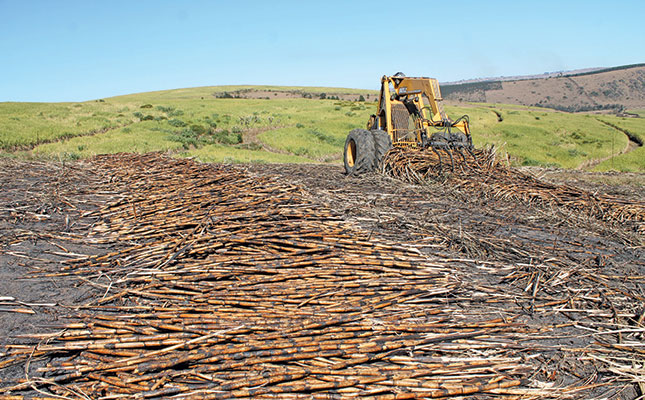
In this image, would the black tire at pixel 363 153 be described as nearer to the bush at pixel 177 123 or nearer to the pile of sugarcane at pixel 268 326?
the pile of sugarcane at pixel 268 326

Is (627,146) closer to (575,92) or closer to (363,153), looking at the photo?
(363,153)

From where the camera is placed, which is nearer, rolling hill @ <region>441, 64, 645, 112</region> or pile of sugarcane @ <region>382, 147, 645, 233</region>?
pile of sugarcane @ <region>382, 147, 645, 233</region>

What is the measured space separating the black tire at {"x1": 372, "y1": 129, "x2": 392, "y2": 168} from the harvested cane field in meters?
4.31

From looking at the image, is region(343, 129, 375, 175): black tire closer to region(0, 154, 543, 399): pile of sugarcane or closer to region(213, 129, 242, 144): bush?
region(0, 154, 543, 399): pile of sugarcane

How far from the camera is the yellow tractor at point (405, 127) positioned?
10.2 metres

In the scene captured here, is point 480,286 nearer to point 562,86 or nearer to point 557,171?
point 557,171

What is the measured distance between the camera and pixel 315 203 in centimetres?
554

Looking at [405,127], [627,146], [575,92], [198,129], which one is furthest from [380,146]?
[575,92]

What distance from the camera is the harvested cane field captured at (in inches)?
90.9

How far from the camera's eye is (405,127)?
38.8ft

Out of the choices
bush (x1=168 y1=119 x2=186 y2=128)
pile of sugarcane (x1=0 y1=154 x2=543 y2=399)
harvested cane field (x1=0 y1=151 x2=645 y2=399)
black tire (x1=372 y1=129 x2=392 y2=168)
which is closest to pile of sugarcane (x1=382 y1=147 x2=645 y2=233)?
black tire (x1=372 y1=129 x2=392 y2=168)

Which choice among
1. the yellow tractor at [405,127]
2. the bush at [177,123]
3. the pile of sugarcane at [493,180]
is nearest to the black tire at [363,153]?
the yellow tractor at [405,127]

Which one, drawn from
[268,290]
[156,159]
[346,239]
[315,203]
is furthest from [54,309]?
[156,159]

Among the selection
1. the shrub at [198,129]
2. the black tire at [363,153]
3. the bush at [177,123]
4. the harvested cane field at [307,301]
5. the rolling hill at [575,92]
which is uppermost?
the rolling hill at [575,92]
